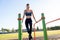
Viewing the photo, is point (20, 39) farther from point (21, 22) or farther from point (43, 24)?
point (43, 24)

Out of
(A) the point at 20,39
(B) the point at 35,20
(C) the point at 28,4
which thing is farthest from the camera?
(B) the point at 35,20

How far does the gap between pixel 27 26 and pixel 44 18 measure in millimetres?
868

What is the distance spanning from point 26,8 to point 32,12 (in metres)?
0.32

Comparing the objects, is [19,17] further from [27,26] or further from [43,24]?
[43,24]

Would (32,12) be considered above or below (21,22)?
above

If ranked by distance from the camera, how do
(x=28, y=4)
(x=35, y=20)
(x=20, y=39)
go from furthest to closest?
(x=35, y=20), (x=28, y=4), (x=20, y=39)

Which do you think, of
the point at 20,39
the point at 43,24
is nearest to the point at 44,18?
the point at 43,24

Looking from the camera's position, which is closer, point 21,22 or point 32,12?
point 21,22

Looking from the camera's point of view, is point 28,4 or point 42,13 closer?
point 28,4

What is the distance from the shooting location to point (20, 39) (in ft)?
21.5

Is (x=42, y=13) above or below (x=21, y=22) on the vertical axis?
above

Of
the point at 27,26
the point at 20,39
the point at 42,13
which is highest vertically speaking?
the point at 42,13

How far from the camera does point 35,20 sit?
7.50 meters

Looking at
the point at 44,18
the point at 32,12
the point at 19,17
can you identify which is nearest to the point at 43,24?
the point at 44,18
